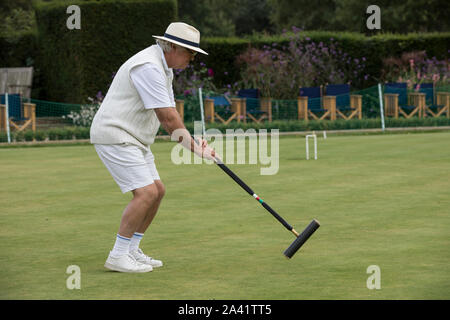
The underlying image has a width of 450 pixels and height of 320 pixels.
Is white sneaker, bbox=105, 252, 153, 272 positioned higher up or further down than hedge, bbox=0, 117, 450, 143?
further down

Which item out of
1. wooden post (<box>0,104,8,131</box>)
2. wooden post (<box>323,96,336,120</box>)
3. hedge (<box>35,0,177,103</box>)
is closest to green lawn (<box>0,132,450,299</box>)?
wooden post (<box>0,104,8,131</box>)

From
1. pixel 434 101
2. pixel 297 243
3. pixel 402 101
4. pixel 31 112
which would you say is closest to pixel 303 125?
pixel 402 101

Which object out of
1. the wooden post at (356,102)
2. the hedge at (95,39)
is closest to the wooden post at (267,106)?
the wooden post at (356,102)

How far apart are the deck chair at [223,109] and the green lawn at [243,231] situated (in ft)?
22.3

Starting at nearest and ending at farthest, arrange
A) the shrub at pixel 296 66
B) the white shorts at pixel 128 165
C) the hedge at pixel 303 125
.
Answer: the white shorts at pixel 128 165 < the hedge at pixel 303 125 < the shrub at pixel 296 66

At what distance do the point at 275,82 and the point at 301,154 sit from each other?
26.1 ft

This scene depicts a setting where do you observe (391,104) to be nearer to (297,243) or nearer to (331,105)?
(331,105)

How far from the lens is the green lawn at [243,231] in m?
5.64

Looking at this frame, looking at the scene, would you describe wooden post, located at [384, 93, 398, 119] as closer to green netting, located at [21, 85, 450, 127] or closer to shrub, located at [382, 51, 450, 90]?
green netting, located at [21, 85, 450, 127]

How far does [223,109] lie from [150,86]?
15083mm

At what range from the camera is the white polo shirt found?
232 inches

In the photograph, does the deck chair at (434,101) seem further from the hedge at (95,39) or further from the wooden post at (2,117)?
the wooden post at (2,117)

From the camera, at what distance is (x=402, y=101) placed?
21.9 meters
